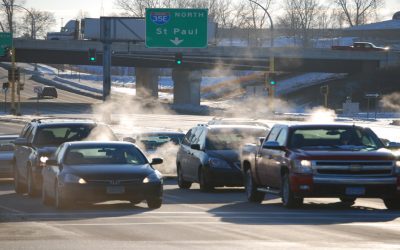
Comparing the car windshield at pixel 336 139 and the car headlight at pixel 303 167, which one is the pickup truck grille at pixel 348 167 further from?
the car windshield at pixel 336 139

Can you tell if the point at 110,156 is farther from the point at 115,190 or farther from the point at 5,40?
the point at 5,40

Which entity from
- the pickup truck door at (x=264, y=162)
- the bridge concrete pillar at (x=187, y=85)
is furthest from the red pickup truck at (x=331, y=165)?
the bridge concrete pillar at (x=187, y=85)

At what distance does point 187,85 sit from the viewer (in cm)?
11888

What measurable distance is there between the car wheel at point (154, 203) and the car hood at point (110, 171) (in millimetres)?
456

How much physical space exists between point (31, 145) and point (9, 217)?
22.7ft

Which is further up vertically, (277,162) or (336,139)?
(336,139)

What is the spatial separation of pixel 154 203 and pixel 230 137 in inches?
264

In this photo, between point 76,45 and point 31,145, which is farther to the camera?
point 76,45

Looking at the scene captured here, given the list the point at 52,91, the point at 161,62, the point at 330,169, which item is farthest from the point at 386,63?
the point at 330,169

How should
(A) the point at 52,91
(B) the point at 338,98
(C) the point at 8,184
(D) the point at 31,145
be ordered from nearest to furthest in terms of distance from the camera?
(D) the point at 31,145 < (C) the point at 8,184 < (B) the point at 338,98 < (A) the point at 52,91

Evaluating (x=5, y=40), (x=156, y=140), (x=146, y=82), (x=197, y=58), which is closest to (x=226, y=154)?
(x=156, y=140)

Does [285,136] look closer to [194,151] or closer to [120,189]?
[120,189]

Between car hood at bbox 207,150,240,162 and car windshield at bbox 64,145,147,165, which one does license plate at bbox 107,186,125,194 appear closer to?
car windshield at bbox 64,145,147,165

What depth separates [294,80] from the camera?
139500mm
